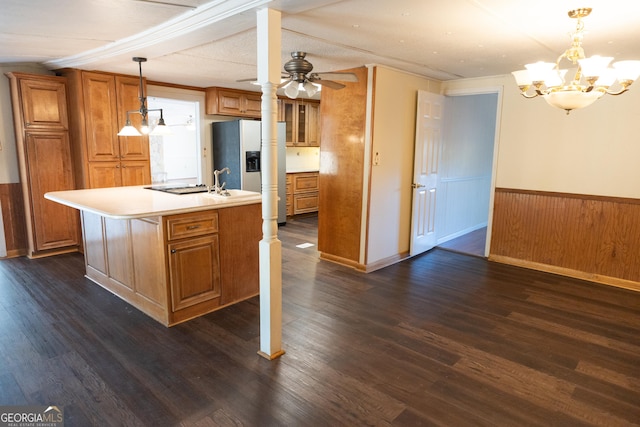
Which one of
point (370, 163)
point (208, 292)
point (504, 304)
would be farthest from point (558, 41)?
point (208, 292)

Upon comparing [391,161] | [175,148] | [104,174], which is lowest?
[104,174]

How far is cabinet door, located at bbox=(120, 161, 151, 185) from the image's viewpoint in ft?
15.7

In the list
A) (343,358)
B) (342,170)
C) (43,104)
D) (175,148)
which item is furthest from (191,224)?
(175,148)

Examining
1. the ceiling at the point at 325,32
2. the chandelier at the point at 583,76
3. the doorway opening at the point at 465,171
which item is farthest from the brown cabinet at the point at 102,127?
the chandelier at the point at 583,76

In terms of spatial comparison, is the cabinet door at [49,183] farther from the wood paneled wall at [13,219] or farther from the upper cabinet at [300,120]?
the upper cabinet at [300,120]

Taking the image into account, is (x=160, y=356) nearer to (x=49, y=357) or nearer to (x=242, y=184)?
(x=49, y=357)

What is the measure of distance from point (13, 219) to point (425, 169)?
4.94 metres

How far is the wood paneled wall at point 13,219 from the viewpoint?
4.48 m

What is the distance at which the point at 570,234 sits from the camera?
4.27 meters

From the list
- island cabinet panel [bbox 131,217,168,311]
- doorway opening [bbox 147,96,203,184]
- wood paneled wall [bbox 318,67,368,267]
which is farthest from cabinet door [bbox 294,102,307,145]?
island cabinet panel [bbox 131,217,168,311]

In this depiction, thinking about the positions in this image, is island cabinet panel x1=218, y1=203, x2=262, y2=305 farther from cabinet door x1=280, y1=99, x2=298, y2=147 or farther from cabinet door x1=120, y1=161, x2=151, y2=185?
cabinet door x1=280, y1=99, x2=298, y2=147

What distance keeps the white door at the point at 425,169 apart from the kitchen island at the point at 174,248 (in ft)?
7.14

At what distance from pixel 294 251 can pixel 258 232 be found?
1.61 meters

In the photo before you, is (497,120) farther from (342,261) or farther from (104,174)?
(104,174)
